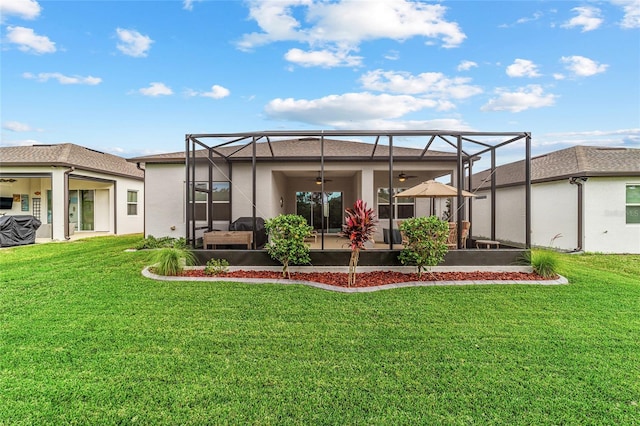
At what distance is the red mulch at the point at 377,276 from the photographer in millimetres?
6652

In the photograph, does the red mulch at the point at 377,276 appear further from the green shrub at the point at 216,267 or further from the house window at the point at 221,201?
the house window at the point at 221,201

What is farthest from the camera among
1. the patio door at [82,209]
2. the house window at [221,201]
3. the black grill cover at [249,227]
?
the patio door at [82,209]

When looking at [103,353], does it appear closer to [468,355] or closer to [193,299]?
[193,299]

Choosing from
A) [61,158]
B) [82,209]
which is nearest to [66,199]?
[61,158]

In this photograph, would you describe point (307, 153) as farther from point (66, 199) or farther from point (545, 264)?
point (66, 199)

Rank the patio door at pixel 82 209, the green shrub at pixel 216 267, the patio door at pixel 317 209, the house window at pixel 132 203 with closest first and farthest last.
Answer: the green shrub at pixel 216 267
the patio door at pixel 317 209
the patio door at pixel 82 209
the house window at pixel 132 203

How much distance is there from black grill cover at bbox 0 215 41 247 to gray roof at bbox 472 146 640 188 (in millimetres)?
17906

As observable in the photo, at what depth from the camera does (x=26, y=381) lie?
298 centimetres

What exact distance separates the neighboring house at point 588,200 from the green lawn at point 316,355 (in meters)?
6.29

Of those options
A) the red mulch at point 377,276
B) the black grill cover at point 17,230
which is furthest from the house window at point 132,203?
the red mulch at point 377,276

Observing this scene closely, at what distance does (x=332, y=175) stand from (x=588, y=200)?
31.2 feet

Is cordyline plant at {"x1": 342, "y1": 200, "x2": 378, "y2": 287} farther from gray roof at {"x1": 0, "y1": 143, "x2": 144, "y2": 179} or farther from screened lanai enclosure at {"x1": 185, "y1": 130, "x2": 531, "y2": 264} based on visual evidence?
gray roof at {"x1": 0, "y1": 143, "x2": 144, "y2": 179}

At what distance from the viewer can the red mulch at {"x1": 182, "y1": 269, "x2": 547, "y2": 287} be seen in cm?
665

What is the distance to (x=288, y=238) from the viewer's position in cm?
665
